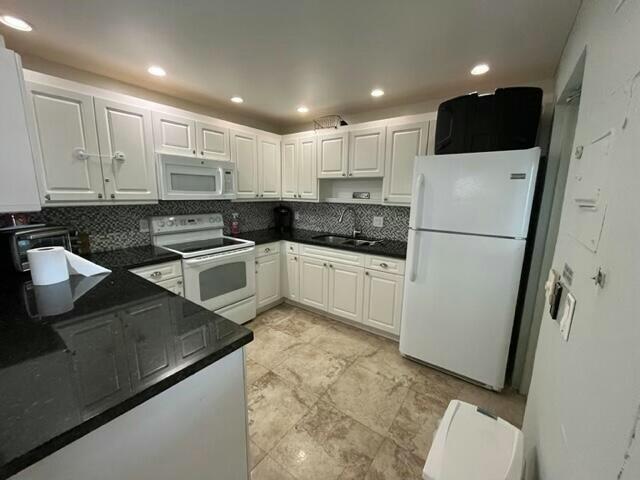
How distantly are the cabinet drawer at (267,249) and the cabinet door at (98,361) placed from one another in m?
1.88

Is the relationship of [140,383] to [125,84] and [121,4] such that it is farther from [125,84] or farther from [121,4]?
[125,84]

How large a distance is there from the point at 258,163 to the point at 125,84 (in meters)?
1.35

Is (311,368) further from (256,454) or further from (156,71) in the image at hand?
(156,71)

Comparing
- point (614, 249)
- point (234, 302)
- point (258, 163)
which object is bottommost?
point (234, 302)

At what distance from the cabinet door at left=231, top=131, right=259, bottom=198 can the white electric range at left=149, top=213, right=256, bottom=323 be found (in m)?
0.44

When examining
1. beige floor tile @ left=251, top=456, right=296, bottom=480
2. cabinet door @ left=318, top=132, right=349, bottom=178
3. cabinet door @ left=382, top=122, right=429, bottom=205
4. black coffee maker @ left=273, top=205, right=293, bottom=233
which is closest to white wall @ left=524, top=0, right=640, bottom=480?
beige floor tile @ left=251, top=456, right=296, bottom=480

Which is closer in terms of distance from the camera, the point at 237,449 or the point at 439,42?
the point at 237,449

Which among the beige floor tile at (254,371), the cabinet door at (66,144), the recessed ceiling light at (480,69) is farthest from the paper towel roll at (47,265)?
the recessed ceiling light at (480,69)

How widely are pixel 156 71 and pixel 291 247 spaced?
2028 mm

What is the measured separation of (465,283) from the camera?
1910 millimetres

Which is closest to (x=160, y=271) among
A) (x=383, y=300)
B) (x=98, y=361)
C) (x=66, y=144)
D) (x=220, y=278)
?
(x=220, y=278)

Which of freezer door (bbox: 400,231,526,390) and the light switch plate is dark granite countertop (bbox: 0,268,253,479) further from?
freezer door (bbox: 400,231,526,390)

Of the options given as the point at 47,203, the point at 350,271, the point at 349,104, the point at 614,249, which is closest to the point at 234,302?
the point at 350,271

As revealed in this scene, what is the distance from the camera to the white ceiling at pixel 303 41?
4.31ft
